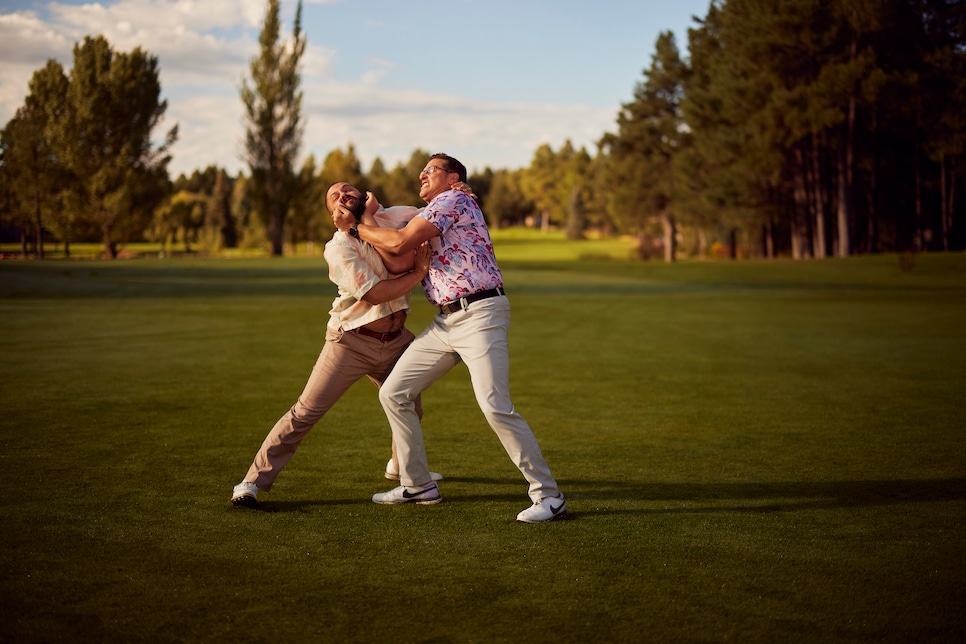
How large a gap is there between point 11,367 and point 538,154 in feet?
482

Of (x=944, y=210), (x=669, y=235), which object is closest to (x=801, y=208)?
(x=944, y=210)

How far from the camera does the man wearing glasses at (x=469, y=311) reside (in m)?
5.50

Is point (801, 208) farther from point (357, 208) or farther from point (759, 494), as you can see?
point (357, 208)

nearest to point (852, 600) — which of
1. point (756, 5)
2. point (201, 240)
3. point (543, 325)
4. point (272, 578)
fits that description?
point (272, 578)

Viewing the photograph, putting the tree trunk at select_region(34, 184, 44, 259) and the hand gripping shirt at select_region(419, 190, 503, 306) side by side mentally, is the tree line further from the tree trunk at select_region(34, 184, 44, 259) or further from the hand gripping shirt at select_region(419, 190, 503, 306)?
the hand gripping shirt at select_region(419, 190, 503, 306)

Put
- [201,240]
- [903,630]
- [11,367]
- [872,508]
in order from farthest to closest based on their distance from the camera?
[201,240]
[11,367]
[872,508]
[903,630]

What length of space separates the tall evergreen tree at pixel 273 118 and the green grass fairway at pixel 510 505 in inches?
1984

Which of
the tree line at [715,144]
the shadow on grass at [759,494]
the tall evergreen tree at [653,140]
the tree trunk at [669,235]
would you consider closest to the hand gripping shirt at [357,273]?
the shadow on grass at [759,494]

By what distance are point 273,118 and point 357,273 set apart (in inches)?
2392

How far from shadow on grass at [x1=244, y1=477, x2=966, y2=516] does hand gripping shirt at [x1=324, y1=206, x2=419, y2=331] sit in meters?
1.27

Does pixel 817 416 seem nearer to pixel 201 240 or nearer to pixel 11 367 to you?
pixel 11 367

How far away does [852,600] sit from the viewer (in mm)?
4281

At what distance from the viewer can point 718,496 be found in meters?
6.22

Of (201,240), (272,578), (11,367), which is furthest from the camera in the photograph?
(201,240)
